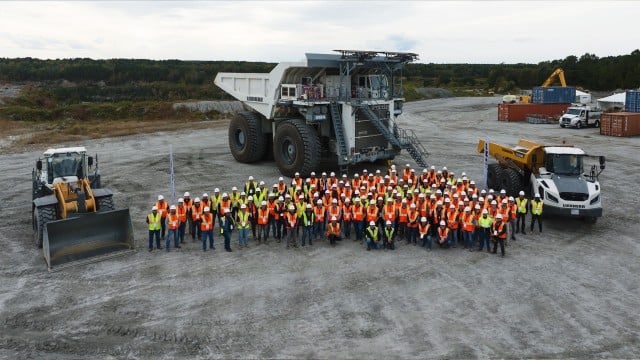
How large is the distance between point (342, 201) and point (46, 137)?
23.8 meters

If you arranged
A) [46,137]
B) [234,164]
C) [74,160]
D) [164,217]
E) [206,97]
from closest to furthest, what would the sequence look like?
1. [164,217]
2. [74,160]
3. [234,164]
4. [46,137]
5. [206,97]

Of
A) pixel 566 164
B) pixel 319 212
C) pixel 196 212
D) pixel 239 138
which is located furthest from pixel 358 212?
pixel 239 138

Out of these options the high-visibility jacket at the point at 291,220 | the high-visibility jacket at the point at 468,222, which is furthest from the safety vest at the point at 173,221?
the high-visibility jacket at the point at 468,222

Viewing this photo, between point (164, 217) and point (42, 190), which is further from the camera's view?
point (42, 190)

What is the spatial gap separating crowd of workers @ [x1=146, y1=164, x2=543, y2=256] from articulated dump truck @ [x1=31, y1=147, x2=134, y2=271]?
81cm

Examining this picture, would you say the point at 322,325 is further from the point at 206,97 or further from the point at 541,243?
the point at 206,97

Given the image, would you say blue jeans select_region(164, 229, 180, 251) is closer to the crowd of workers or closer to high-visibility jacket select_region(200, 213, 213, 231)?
the crowd of workers

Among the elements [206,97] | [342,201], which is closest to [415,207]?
[342,201]

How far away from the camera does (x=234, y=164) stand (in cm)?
2400

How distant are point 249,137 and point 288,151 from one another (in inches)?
120

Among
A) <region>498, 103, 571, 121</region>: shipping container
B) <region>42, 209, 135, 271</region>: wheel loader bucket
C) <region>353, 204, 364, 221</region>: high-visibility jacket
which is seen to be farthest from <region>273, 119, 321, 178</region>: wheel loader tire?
<region>498, 103, 571, 121</region>: shipping container

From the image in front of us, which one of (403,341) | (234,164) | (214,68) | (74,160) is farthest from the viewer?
(214,68)

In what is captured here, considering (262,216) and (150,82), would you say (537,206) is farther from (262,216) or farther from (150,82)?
(150,82)

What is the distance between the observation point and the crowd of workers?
1274 cm
